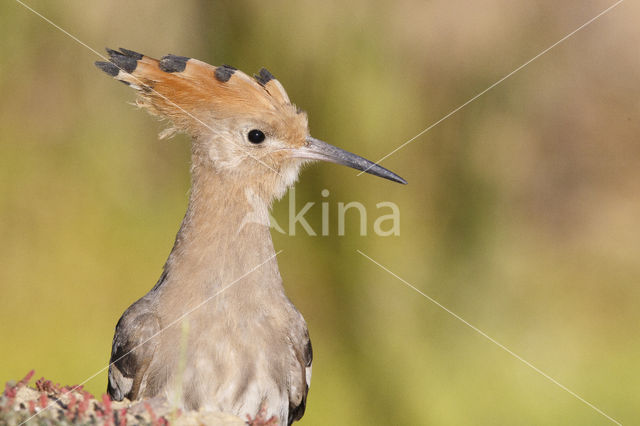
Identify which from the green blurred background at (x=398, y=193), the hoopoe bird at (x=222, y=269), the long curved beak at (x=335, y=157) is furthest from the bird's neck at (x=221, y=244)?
the green blurred background at (x=398, y=193)

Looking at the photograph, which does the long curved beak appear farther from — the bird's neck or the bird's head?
the bird's neck

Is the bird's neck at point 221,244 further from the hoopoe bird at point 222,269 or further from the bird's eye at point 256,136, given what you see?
the bird's eye at point 256,136

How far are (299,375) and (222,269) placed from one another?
1.23 ft

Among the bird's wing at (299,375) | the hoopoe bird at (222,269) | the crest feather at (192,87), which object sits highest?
the crest feather at (192,87)

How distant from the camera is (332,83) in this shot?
3453 millimetres

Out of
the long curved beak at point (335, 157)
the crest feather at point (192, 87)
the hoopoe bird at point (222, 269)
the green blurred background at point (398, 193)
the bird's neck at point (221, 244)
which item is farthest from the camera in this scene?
the green blurred background at point (398, 193)

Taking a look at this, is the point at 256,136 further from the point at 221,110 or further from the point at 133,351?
the point at 133,351

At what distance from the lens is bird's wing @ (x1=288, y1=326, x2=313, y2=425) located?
7.40 ft

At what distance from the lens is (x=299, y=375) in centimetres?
226

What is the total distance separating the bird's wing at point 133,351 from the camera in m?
2.12

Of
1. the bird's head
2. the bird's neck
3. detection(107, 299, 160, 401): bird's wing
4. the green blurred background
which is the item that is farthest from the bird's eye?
the green blurred background

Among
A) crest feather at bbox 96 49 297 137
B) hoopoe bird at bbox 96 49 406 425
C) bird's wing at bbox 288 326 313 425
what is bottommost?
bird's wing at bbox 288 326 313 425

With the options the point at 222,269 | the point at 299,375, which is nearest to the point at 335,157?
the point at 222,269

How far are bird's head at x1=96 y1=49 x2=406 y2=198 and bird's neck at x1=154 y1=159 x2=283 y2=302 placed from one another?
46 millimetres
